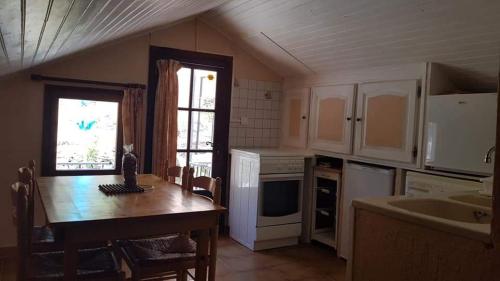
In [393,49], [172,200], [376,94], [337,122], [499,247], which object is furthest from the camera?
[337,122]

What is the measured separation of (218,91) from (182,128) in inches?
21.7

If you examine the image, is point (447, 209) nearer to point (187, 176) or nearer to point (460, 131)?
point (460, 131)

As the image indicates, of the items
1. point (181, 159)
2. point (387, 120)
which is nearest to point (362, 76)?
point (387, 120)

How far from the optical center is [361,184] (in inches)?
133

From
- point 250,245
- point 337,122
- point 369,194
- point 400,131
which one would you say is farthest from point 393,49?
point 250,245

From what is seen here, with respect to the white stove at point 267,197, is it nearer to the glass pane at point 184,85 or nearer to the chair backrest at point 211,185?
the glass pane at point 184,85

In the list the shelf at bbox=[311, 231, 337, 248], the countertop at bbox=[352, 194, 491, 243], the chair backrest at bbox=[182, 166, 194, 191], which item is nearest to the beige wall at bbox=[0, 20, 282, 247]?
the chair backrest at bbox=[182, 166, 194, 191]

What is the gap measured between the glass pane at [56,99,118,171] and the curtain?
146mm

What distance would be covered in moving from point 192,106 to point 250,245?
150 cm

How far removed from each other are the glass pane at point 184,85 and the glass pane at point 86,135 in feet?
2.12

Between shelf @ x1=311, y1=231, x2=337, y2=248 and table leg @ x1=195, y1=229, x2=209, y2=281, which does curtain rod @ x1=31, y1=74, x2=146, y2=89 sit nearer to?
table leg @ x1=195, y1=229, x2=209, y2=281

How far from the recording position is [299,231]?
3918mm

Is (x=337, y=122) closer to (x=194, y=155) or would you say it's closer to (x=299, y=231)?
(x=299, y=231)

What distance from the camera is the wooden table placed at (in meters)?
1.74
